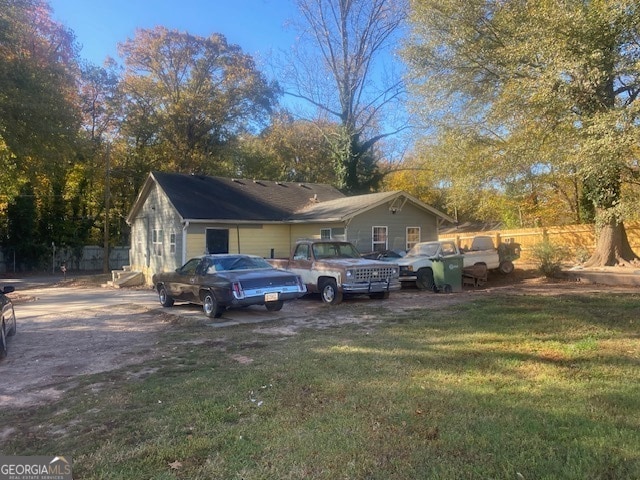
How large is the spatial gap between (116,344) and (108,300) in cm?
830

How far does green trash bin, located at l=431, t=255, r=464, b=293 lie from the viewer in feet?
51.0

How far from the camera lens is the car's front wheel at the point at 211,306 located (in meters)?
11.1

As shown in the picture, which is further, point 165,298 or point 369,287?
point 165,298

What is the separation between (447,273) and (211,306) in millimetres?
7973

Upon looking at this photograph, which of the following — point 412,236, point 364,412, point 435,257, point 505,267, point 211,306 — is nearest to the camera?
point 364,412

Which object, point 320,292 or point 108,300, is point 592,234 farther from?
point 108,300

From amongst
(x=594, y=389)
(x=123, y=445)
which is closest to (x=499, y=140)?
(x=594, y=389)

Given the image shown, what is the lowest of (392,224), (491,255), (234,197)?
(491,255)

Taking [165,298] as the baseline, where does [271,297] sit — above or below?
above

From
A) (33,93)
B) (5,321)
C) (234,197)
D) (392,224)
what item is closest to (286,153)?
(234,197)

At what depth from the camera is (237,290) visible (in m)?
10.6

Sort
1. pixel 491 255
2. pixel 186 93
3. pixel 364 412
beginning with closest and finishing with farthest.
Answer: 1. pixel 364 412
2. pixel 491 255
3. pixel 186 93

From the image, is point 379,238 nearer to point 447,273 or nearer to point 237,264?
point 447,273

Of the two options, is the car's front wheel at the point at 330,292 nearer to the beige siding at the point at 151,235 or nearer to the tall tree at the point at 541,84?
the tall tree at the point at 541,84
